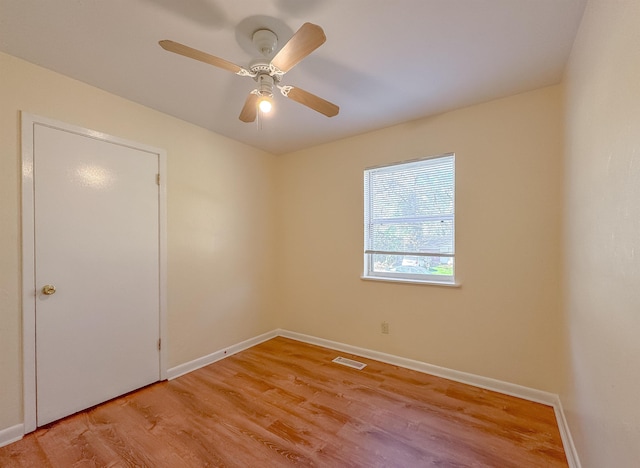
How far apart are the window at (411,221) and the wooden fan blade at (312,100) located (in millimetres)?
1290

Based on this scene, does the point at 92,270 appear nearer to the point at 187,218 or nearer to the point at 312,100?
the point at 187,218

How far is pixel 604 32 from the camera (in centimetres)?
115

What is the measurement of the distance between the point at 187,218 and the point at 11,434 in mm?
1880

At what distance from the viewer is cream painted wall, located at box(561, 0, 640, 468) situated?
0.89 meters

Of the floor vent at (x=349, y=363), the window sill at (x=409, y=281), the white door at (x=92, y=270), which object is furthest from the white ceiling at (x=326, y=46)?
the floor vent at (x=349, y=363)

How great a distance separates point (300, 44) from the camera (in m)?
1.29

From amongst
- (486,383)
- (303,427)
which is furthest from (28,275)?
(486,383)

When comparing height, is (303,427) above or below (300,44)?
below

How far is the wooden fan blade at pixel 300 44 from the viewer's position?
46.6 inches

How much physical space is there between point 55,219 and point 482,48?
3.09 meters

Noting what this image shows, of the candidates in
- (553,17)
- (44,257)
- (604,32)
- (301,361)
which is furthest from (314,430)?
(553,17)

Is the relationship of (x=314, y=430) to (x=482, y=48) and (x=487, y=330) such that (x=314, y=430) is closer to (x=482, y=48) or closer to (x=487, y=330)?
(x=487, y=330)

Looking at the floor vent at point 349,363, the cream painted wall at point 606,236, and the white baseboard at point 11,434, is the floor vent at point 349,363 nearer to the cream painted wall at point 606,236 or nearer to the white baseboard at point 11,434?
the cream painted wall at point 606,236

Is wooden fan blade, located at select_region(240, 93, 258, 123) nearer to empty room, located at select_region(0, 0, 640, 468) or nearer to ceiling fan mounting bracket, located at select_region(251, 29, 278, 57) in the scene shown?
empty room, located at select_region(0, 0, 640, 468)
